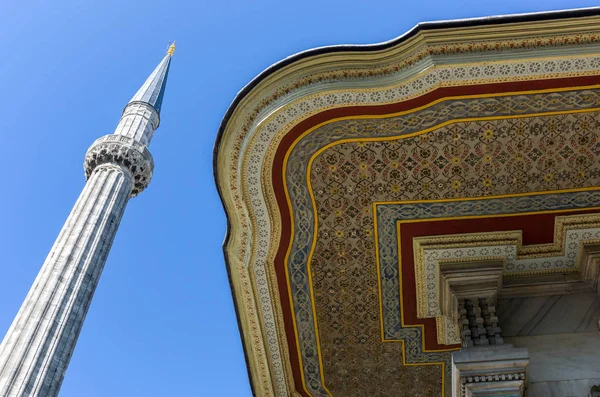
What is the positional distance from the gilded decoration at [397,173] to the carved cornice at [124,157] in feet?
51.5

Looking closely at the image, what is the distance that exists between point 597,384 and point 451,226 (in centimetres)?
136

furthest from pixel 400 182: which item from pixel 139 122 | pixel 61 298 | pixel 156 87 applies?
pixel 156 87

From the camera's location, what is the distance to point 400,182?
436 centimetres

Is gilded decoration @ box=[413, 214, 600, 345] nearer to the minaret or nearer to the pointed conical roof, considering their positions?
the minaret

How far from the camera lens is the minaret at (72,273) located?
512 inches

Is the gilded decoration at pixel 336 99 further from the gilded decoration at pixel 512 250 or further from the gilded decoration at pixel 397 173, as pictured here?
the gilded decoration at pixel 512 250

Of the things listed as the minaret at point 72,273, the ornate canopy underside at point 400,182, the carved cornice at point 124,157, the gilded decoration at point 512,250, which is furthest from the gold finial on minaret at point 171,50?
the gilded decoration at point 512,250

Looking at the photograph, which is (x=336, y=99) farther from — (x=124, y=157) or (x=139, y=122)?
(x=139, y=122)

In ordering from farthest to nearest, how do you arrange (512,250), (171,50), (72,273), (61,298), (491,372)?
1. (171,50)
2. (72,273)
3. (61,298)
4. (512,250)
5. (491,372)

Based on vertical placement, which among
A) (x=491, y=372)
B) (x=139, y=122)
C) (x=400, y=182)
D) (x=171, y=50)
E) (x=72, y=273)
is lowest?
(x=491, y=372)

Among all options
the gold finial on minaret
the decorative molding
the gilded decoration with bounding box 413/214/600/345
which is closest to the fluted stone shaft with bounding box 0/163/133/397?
the gilded decoration with bounding box 413/214/600/345

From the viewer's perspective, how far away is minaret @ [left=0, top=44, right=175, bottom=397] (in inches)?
512

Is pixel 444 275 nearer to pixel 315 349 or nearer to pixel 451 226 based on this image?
pixel 451 226

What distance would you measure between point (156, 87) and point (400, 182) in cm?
2295
